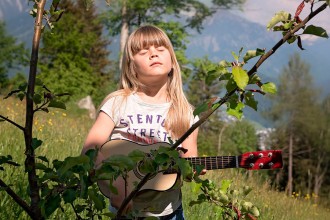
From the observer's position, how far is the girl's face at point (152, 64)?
2117mm

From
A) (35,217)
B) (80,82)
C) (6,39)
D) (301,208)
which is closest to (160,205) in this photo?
(35,217)

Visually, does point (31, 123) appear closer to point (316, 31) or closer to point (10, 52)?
point (316, 31)

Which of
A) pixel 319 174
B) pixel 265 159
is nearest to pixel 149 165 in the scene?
pixel 265 159

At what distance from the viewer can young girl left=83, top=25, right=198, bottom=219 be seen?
2021 mm

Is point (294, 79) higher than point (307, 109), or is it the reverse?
point (294, 79)

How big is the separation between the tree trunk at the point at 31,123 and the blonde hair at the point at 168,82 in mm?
1202

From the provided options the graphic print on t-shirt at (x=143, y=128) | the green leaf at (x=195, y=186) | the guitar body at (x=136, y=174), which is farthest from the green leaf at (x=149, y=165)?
the graphic print on t-shirt at (x=143, y=128)

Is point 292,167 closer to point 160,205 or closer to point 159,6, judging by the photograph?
point 159,6

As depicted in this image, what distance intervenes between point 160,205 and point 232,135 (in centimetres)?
6096

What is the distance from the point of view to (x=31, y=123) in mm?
908

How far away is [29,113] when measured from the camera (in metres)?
0.89

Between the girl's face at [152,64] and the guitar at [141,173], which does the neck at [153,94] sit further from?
the guitar at [141,173]

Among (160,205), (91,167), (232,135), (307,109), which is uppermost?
(91,167)

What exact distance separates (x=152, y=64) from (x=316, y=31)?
4.72 feet
